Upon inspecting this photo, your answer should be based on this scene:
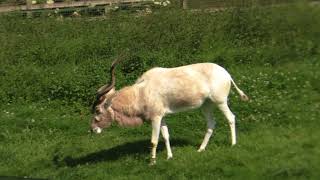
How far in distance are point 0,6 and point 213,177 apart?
17131 millimetres

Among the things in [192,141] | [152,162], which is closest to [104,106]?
[152,162]

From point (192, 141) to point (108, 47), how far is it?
761 cm

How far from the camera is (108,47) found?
20859 mm

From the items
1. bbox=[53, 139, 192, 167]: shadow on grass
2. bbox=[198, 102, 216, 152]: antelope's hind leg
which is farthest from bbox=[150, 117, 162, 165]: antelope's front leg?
bbox=[198, 102, 216, 152]: antelope's hind leg

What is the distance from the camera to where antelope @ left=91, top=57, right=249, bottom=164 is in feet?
42.9

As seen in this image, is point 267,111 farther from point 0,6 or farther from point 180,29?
point 0,6

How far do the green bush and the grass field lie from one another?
34mm

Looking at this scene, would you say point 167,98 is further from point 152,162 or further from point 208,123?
point 152,162

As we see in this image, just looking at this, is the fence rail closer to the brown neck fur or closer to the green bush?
the green bush

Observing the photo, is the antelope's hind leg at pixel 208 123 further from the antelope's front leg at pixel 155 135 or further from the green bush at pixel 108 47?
the green bush at pixel 108 47

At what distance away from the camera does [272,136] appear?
43.8 ft

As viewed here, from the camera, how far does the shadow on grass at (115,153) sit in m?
13.5

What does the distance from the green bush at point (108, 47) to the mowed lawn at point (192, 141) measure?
0.90m

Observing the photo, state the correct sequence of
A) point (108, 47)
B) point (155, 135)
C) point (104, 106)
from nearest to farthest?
point (155, 135) → point (104, 106) → point (108, 47)
